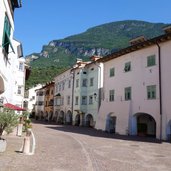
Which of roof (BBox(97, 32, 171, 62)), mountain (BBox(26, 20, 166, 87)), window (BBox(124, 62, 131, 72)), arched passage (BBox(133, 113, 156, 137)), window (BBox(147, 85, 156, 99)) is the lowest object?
arched passage (BBox(133, 113, 156, 137))

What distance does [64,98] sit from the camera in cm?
5497

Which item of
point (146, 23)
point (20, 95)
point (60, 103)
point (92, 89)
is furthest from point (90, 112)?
point (146, 23)

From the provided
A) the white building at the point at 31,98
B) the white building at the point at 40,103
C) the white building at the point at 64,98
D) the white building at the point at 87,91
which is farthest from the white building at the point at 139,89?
the white building at the point at 31,98

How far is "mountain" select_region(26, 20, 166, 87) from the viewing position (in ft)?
436

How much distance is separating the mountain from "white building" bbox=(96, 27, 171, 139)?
85174 mm

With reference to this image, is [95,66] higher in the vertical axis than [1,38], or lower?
higher

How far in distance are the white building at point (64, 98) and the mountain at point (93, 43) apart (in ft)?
190

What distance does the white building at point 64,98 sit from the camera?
5172 centimetres

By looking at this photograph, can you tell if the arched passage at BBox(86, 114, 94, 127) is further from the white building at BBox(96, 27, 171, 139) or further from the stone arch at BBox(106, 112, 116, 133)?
the stone arch at BBox(106, 112, 116, 133)

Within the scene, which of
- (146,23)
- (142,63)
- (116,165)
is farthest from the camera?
(146,23)

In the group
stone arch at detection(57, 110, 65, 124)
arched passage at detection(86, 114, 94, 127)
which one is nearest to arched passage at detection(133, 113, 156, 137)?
arched passage at detection(86, 114, 94, 127)

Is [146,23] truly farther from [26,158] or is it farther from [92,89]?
[26,158]

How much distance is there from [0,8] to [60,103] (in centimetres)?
4624

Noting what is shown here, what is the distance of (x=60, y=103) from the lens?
189ft
